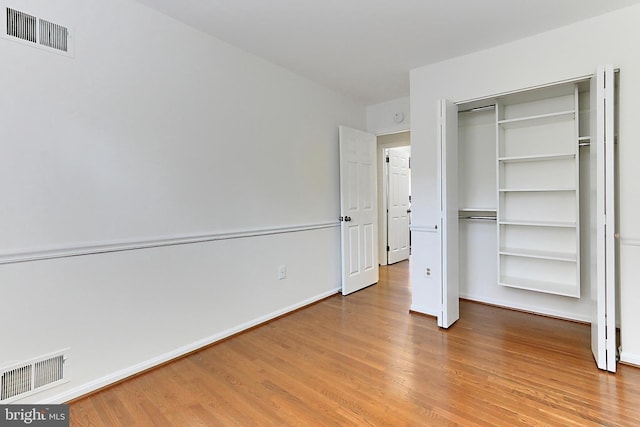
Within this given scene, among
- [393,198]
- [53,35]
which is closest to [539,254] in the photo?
[393,198]

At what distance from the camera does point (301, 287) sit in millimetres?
3398

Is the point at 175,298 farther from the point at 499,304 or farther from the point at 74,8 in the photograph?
the point at 499,304

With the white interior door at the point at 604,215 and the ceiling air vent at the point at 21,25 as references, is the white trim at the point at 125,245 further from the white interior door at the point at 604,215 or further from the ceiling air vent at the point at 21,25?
the white interior door at the point at 604,215

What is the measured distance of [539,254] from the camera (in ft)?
9.51

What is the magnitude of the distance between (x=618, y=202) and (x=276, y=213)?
9.00 ft

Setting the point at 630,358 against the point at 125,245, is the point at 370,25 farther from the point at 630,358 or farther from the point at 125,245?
the point at 630,358

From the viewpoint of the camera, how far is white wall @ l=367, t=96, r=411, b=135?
400 cm

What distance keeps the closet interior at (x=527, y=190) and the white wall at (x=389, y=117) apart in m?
0.74

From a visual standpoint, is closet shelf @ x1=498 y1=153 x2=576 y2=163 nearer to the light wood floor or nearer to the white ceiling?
the white ceiling

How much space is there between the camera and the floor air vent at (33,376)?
1.62 meters

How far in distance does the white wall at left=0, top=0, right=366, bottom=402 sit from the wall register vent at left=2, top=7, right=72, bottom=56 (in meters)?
0.04

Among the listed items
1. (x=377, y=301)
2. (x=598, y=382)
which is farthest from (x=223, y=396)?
(x=598, y=382)

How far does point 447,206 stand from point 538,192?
1.07m

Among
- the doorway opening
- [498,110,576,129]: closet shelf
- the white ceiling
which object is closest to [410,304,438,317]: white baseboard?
[498,110,576,129]: closet shelf
